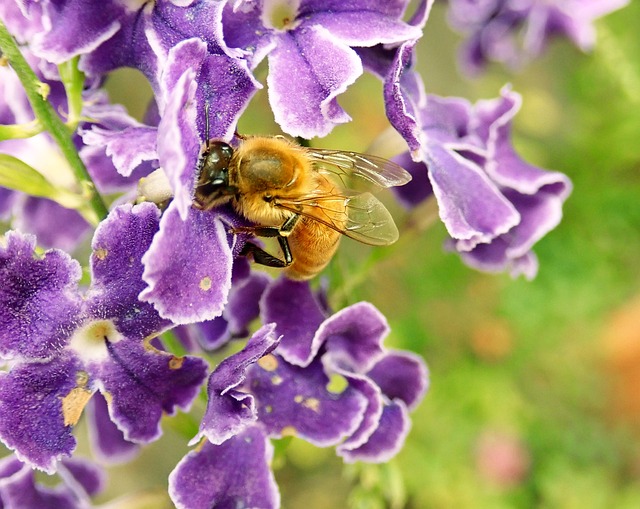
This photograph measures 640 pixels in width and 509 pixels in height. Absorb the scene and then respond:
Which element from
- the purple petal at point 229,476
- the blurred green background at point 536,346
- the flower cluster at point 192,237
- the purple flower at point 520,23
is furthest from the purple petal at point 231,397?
the blurred green background at point 536,346

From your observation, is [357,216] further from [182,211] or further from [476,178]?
[182,211]

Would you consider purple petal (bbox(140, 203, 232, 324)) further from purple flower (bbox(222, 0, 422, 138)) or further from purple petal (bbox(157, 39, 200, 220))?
purple flower (bbox(222, 0, 422, 138))

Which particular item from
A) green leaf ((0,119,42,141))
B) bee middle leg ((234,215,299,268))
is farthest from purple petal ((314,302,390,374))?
green leaf ((0,119,42,141))

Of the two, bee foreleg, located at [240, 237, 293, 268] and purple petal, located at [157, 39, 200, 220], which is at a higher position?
purple petal, located at [157, 39, 200, 220]

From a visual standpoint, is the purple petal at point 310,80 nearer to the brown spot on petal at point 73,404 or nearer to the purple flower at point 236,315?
the purple flower at point 236,315

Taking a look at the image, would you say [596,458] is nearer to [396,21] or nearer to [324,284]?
[324,284]

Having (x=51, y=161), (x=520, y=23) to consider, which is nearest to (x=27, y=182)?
(x=51, y=161)
